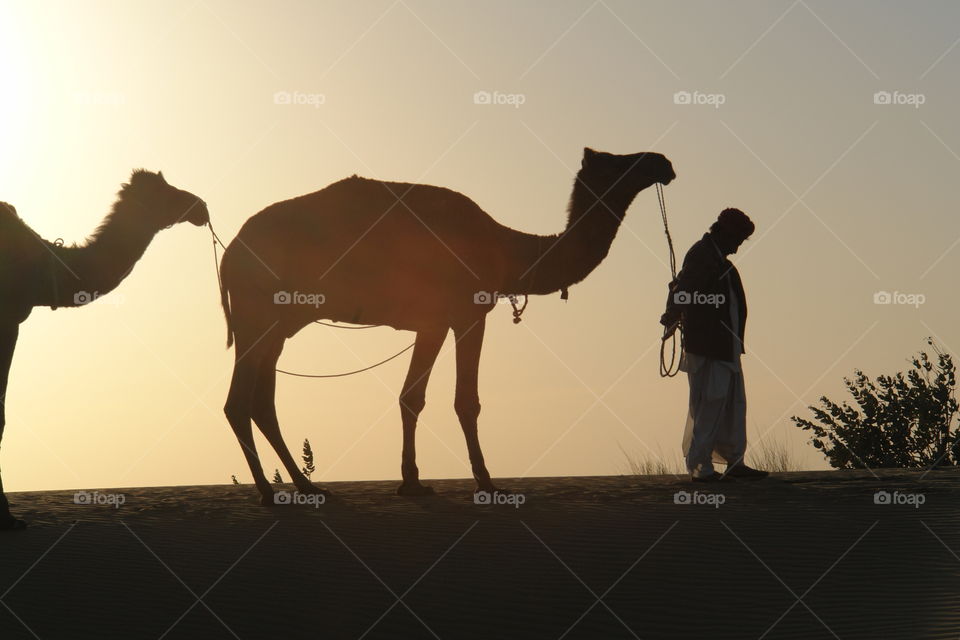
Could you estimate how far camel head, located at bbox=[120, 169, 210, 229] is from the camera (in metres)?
12.6

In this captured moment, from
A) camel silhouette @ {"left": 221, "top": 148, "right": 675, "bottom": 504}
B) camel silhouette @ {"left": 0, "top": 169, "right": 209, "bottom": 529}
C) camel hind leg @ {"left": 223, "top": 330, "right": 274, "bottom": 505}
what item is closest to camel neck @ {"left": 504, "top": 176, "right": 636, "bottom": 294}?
camel silhouette @ {"left": 221, "top": 148, "right": 675, "bottom": 504}

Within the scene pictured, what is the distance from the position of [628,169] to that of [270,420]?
13.8 ft

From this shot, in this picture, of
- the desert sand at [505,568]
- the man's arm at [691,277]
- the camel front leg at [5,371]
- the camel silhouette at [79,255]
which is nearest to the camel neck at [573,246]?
the man's arm at [691,277]

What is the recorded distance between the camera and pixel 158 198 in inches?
497

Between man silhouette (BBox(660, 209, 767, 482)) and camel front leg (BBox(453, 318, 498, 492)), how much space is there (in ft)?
6.85

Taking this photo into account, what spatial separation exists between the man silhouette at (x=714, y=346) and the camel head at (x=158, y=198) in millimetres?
4820

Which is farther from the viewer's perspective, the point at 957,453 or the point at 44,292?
the point at 957,453

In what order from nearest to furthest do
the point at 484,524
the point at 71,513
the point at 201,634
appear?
the point at 201,634 → the point at 484,524 → the point at 71,513

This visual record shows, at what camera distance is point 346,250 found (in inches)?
505

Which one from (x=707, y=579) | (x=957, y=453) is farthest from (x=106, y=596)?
(x=957, y=453)

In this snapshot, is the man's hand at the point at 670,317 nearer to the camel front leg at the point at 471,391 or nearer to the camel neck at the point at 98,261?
the camel front leg at the point at 471,391

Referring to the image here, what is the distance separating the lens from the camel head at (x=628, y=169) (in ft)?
43.8

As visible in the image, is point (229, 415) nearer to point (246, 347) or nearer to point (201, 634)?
point (246, 347)

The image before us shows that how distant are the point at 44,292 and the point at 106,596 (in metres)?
4.11
